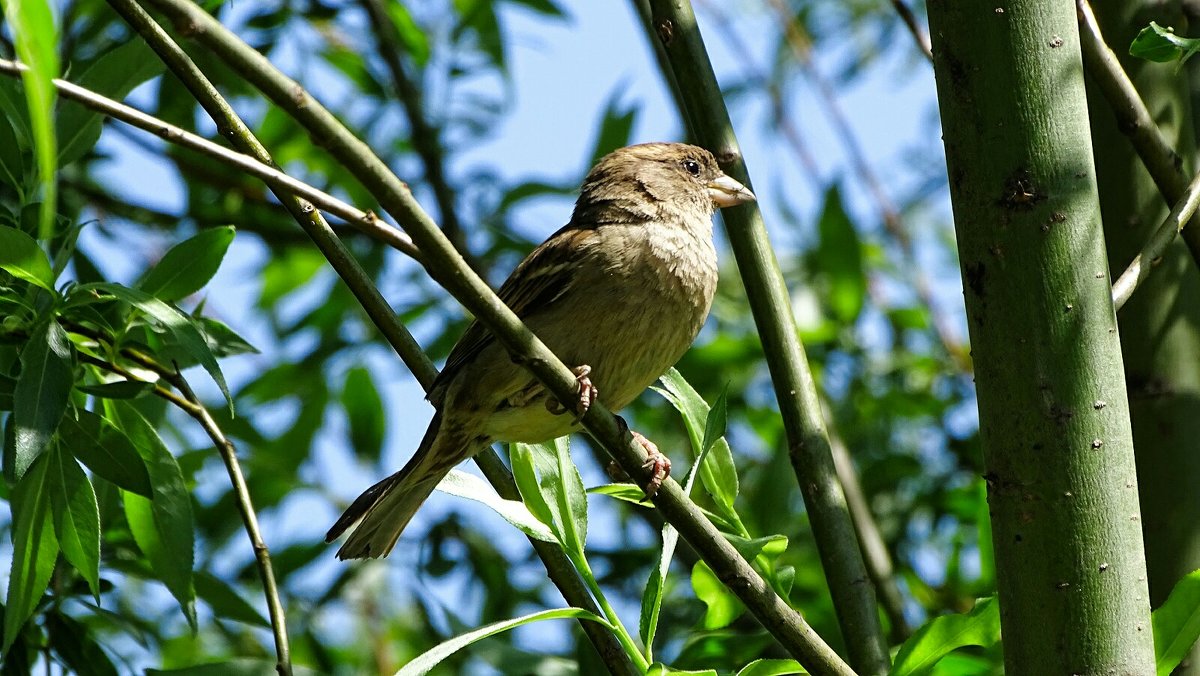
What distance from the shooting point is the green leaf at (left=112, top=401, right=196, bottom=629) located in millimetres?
3375

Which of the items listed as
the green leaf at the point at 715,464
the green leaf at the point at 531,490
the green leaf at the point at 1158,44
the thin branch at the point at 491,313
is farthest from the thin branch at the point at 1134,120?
the green leaf at the point at 531,490

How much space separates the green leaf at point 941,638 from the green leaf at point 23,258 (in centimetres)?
203

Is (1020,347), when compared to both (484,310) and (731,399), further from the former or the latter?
(731,399)

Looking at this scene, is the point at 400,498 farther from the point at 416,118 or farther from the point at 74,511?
the point at 416,118

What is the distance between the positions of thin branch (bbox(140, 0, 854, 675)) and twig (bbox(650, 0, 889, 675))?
0.59m

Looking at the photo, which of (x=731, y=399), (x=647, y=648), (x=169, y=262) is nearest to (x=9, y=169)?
(x=169, y=262)

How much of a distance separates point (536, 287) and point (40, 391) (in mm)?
1932

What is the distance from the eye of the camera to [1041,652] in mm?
2643

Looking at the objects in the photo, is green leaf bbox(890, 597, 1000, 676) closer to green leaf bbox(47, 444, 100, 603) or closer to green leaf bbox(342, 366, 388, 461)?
green leaf bbox(47, 444, 100, 603)

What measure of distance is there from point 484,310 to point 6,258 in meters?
1.19

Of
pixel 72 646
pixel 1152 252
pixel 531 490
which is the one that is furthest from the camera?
pixel 72 646

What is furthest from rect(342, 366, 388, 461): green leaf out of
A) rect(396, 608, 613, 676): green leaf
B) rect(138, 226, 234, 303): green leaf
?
rect(396, 608, 613, 676): green leaf

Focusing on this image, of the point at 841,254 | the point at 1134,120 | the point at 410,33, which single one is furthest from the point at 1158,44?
the point at 410,33

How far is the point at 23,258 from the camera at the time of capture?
2867 mm
